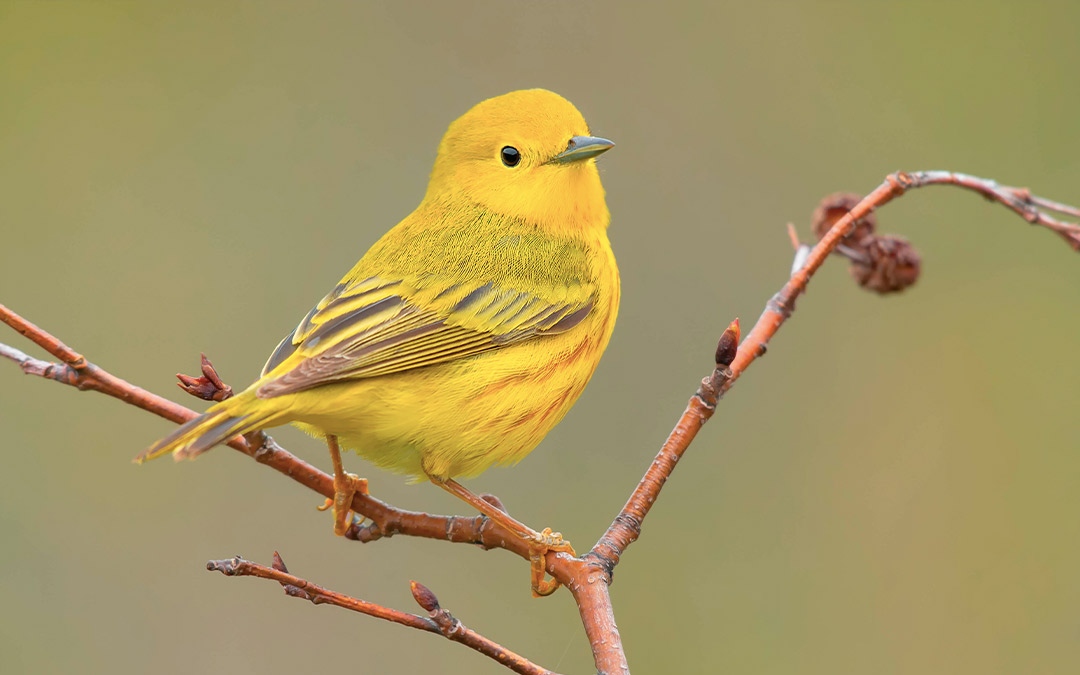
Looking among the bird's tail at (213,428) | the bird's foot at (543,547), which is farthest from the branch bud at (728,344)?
the bird's tail at (213,428)

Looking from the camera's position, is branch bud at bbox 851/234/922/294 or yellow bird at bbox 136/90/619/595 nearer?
yellow bird at bbox 136/90/619/595

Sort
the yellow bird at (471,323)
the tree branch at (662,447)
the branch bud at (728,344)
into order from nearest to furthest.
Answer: the tree branch at (662,447)
the branch bud at (728,344)
the yellow bird at (471,323)

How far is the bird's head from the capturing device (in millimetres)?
3465

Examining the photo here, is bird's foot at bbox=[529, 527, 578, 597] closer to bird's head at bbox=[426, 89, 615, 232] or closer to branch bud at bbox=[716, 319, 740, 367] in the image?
branch bud at bbox=[716, 319, 740, 367]

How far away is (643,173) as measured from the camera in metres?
6.13

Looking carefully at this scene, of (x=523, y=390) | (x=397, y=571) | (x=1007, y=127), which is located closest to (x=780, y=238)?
(x=1007, y=127)

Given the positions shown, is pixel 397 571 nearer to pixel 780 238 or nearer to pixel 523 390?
pixel 523 390

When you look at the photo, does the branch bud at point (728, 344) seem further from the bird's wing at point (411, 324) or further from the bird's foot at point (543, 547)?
the bird's wing at point (411, 324)

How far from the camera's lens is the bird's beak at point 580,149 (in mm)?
3299

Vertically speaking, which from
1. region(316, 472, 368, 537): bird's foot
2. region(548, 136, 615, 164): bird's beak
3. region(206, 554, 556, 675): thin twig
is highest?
region(548, 136, 615, 164): bird's beak

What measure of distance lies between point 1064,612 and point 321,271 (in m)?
4.18

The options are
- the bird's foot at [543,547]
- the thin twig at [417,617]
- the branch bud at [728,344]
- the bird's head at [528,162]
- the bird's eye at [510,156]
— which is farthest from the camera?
the bird's eye at [510,156]

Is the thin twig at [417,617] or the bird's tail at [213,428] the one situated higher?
the bird's tail at [213,428]

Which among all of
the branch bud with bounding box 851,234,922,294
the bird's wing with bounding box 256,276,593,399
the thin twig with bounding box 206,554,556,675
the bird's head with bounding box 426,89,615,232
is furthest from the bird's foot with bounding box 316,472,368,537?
the branch bud with bounding box 851,234,922,294
